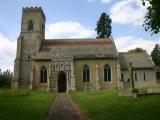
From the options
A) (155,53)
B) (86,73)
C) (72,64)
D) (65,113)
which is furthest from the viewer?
(155,53)

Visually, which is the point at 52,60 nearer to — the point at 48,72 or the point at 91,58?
the point at 48,72

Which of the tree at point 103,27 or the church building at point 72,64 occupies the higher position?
the tree at point 103,27

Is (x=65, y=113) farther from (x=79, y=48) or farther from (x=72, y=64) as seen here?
(x=79, y=48)

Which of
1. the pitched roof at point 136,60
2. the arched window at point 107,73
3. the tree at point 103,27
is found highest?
the tree at point 103,27

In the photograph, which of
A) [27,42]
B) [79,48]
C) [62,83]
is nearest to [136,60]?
[79,48]

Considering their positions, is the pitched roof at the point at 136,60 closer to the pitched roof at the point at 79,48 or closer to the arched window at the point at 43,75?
the pitched roof at the point at 79,48

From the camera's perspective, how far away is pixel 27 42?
49.2 m

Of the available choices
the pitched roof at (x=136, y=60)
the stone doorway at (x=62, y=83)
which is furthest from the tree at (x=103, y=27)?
the stone doorway at (x=62, y=83)

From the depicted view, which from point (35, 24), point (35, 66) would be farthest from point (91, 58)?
point (35, 24)

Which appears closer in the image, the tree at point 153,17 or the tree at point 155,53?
the tree at point 153,17

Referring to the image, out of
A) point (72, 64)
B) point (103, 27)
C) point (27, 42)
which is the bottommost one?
point (72, 64)

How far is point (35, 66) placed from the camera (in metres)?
44.6

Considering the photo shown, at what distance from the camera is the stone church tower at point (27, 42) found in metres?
47.0

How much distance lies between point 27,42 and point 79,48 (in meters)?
10.3
